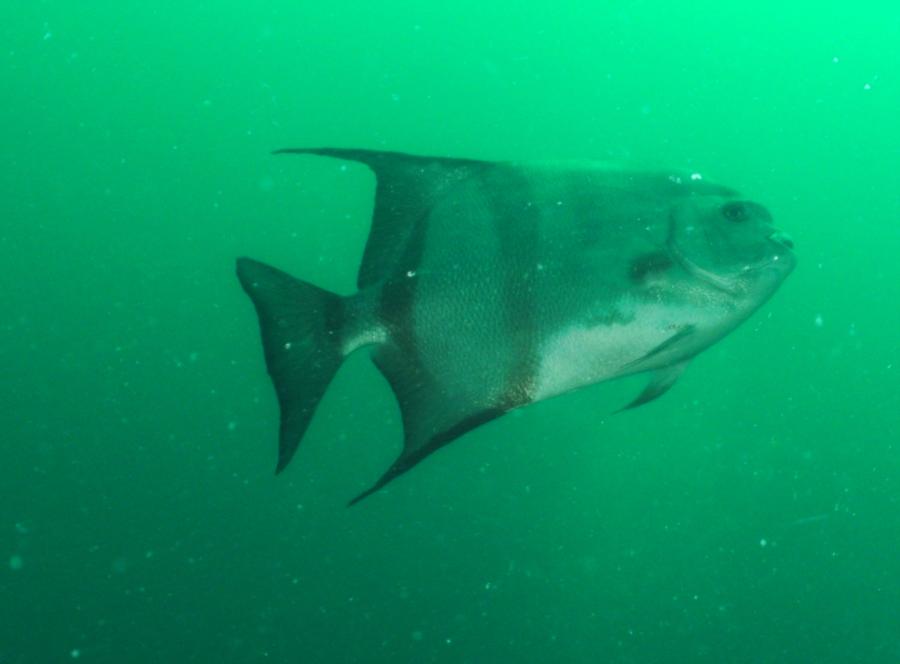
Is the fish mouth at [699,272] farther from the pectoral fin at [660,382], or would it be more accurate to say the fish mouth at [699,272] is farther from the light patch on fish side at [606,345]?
the pectoral fin at [660,382]

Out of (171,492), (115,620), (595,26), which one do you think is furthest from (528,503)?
(595,26)

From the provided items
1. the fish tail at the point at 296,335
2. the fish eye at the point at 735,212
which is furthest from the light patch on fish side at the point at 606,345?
the fish tail at the point at 296,335

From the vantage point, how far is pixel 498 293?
6.04 feet

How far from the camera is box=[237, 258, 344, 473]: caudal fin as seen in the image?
1.83 meters

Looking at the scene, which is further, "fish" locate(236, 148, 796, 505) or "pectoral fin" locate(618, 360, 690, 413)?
"pectoral fin" locate(618, 360, 690, 413)

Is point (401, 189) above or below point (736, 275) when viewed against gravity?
above

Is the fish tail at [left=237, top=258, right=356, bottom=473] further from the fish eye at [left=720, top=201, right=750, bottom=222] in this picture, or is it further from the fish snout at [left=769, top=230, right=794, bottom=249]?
the fish snout at [left=769, top=230, right=794, bottom=249]

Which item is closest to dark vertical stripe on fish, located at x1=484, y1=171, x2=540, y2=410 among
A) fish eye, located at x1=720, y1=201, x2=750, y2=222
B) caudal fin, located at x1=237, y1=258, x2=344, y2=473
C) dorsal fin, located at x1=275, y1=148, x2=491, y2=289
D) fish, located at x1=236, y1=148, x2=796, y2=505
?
fish, located at x1=236, y1=148, x2=796, y2=505

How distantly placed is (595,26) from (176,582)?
57161mm

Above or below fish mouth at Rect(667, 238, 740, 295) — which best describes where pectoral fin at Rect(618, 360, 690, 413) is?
below

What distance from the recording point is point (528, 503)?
34.3 ft

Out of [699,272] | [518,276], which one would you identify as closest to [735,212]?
[699,272]

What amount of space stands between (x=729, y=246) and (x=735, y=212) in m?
0.12

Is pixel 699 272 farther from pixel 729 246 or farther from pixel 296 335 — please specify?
pixel 296 335
